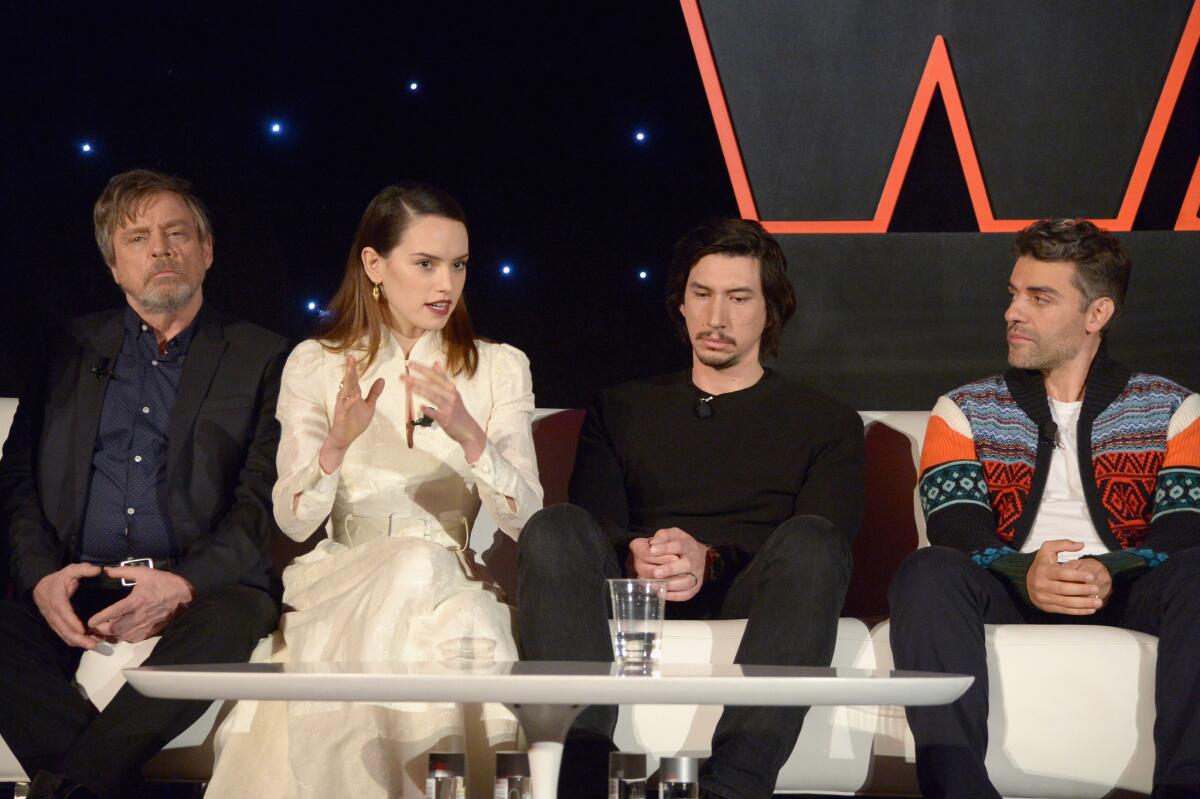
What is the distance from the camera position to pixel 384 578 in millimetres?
2416

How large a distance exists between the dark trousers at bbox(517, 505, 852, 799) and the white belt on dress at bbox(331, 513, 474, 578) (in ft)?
1.18

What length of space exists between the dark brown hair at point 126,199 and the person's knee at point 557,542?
1.21 m

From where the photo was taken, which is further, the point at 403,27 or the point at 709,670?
the point at 403,27

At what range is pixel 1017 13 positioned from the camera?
4184 mm

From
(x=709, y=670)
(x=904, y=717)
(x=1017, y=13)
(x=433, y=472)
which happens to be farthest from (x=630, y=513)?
(x=1017, y=13)

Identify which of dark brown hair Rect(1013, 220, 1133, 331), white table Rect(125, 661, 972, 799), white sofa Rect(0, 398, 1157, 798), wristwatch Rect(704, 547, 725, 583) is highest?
dark brown hair Rect(1013, 220, 1133, 331)

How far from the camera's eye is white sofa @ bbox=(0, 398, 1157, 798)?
253 centimetres

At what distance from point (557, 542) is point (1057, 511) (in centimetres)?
117

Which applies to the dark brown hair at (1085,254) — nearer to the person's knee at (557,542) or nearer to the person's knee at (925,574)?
the person's knee at (925,574)

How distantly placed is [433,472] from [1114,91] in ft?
8.13

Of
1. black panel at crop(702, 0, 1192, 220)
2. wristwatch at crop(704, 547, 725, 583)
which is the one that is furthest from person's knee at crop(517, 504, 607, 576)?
black panel at crop(702, 0, 1192, 220)

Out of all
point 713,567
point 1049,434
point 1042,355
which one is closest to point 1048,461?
point 1049,434

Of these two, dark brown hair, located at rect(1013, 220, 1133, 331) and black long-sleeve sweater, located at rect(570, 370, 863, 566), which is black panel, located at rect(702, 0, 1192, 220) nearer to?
dark brown hair, located at rect(1013, 220, 1133, 331)

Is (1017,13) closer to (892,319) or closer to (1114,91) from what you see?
(1114,91)
